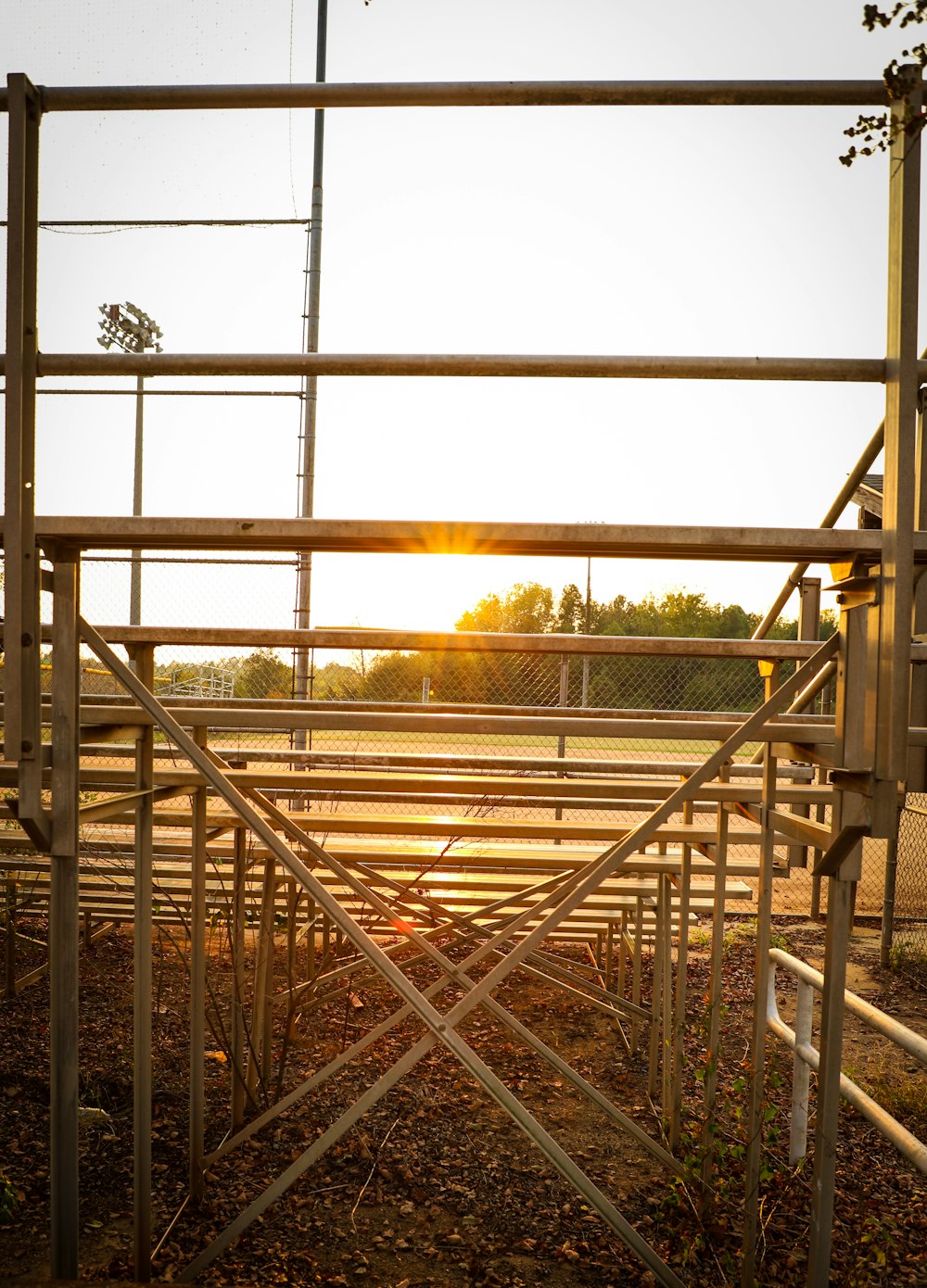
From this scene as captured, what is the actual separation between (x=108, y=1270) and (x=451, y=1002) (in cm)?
324

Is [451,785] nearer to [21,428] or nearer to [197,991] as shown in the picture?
[197,991]

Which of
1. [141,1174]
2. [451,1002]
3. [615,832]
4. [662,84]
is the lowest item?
[451,1002]

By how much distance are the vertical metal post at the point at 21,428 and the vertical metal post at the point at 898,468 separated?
76.4 inches

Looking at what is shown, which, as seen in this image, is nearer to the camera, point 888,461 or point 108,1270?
point 888,461

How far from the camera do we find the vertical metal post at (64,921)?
2180 mm

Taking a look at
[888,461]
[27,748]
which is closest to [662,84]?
[888,461]

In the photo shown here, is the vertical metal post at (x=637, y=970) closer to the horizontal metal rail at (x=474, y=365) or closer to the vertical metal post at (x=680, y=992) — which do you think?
the vertical metal post at (x=680, y=992)

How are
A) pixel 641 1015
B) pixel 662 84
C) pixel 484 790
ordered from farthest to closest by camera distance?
pixel 641 1015 < pixel 484 790 < pixel 662 84

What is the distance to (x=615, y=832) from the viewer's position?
3.76 m

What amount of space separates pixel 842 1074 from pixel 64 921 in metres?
2.96

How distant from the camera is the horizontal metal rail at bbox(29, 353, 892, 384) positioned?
2.11m

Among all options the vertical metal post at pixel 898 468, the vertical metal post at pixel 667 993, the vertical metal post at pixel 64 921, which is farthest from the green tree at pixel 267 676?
the vertical metal post at pixel 898 468

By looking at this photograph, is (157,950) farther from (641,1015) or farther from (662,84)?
(662,84)

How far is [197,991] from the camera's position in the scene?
3.31 meters
